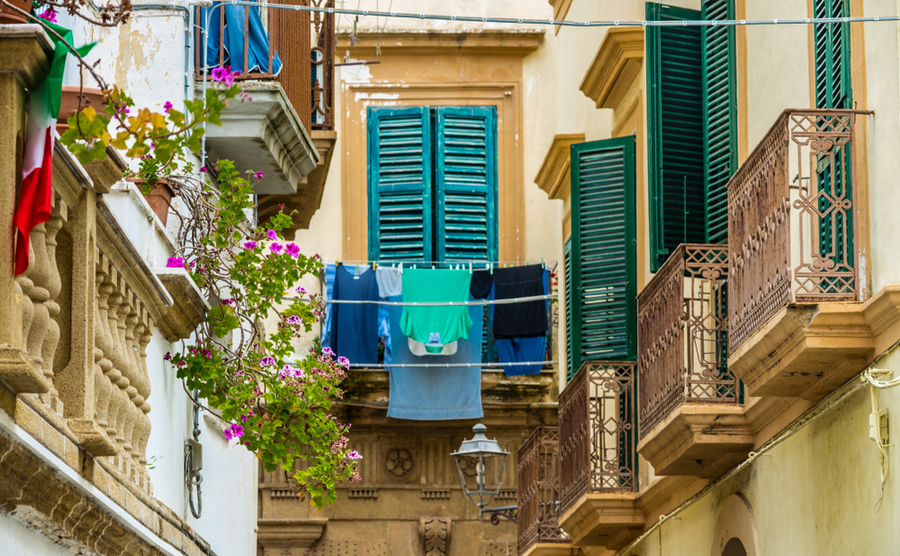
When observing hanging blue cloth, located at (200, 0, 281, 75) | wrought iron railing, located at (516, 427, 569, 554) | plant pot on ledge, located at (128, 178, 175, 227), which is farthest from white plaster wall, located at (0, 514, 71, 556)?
wrought iron railing, located at (516, 427, 569, 554)

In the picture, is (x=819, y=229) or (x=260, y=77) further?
(x=260, y=77)

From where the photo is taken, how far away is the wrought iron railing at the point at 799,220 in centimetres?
799

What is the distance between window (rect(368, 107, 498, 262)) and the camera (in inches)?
826

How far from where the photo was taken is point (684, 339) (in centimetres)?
1066

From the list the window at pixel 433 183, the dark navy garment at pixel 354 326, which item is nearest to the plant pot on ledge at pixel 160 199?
the dark navy garment at pixel 354 326

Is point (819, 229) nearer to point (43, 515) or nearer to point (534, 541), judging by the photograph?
point (43, 515)

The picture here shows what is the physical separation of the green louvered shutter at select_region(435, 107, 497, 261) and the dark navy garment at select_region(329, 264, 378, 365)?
1.64 metres

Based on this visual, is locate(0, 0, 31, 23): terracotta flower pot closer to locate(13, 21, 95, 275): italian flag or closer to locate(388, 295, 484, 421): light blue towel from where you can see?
locate(13, 21, 95, 275): italian flag

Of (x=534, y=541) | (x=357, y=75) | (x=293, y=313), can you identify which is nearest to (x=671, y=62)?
(x=293, y=313)

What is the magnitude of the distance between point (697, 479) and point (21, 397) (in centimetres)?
717

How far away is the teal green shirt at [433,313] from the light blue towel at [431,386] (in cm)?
17

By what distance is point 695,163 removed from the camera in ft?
39.8

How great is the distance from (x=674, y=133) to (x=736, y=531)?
3.22 m

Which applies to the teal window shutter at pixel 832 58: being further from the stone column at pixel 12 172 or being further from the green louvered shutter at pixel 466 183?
the green louvered shutter at pixel 466 183
